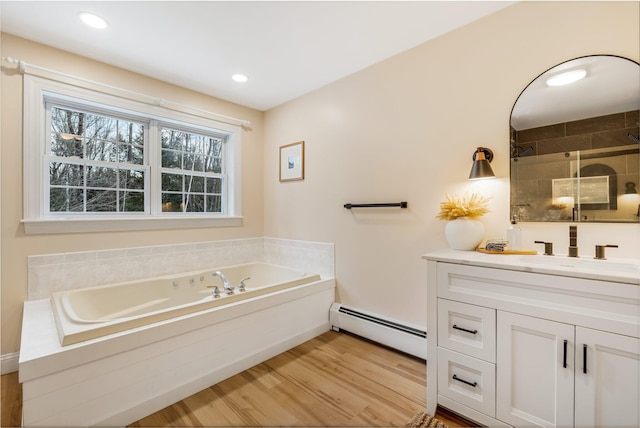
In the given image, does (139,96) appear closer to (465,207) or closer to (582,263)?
(465,207)

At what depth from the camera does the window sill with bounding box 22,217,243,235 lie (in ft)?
6.92

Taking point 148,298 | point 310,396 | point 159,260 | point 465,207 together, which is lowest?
point 310,396

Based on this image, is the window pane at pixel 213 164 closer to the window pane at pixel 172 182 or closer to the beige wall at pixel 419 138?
the window pane at pixel 172 182

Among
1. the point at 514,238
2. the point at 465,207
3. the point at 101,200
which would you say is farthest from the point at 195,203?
the point at 514,238

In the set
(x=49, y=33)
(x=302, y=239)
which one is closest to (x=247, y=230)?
(x=302, y=239)

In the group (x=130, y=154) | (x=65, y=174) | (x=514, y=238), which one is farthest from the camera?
Result: (x=130, y=154)

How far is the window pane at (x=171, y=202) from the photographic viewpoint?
113 inches

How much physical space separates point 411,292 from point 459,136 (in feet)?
4.03

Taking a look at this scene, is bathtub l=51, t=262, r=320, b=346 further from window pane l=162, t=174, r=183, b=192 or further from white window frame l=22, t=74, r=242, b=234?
window pane l=162, t=174, r=183, b=192

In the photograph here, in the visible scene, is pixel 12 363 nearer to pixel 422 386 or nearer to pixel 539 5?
pixel 422 386

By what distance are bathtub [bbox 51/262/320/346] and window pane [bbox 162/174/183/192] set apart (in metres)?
0.90

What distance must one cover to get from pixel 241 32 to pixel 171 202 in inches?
70.2

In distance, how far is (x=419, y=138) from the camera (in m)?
2.21

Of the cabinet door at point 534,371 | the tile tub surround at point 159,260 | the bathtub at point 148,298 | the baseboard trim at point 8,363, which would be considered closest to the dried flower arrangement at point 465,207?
the cabinet door at point 534,371
